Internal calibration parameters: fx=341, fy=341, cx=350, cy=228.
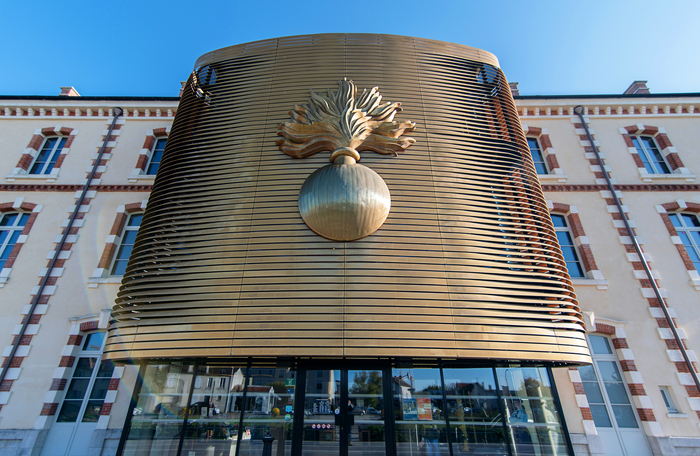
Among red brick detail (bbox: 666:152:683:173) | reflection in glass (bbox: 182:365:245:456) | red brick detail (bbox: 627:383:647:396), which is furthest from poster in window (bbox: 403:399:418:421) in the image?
red brick detail (bbox: 666:152:683:173)

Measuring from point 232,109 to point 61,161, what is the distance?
7.25 metres

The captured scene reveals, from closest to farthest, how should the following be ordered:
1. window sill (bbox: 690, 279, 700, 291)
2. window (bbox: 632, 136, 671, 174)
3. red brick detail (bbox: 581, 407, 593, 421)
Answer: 1. red brick detail (bbox: 581, 407, 593, 421)
2. window sill (bbox: 690, 279, 700, 291)
3. window (bbox: 632, 136, 671, 174)

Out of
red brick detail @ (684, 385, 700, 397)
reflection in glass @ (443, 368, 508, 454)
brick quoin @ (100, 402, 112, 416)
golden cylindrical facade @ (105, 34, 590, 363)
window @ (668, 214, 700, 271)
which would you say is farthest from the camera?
window @ (668, 214, 700, 271)

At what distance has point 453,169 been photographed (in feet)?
25.8

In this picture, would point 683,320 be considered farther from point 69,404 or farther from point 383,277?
point 69,404

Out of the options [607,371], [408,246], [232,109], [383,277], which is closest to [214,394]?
[383,277]

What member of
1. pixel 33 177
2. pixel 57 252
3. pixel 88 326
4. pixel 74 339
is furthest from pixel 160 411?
pixel 33 177

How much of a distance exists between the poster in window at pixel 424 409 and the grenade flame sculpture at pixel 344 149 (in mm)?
3370

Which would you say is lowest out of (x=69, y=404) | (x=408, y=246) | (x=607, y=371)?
(x=69, y=404)

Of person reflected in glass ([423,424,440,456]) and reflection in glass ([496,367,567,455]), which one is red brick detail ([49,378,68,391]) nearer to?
person reflected in glass ([423,424,440,456])

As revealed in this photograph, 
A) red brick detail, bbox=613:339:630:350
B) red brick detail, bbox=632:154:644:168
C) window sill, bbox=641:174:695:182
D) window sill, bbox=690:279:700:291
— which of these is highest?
red brick detail, bbox=632:154:644:168

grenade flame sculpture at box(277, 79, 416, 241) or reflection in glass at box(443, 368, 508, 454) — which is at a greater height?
grenade flame sculpture at box(277, 79, 416, 241)

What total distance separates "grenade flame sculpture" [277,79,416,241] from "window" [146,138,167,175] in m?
6.02

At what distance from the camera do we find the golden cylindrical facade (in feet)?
20.1
